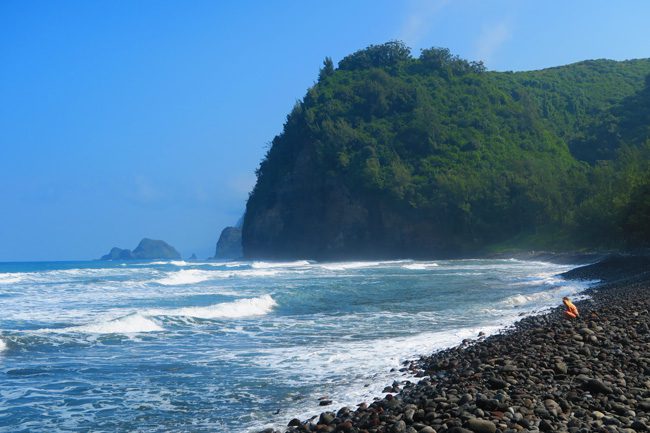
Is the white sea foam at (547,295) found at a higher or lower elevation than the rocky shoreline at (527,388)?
lower

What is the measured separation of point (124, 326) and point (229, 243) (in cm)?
15082

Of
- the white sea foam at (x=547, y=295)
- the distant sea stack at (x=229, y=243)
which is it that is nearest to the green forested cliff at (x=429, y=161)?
the white sea foam at (x=547, y=295)

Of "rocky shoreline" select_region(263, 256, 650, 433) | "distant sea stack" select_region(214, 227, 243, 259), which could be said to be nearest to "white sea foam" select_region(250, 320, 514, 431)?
"rocky shoreline" select_region(263, 256, 650, 433)

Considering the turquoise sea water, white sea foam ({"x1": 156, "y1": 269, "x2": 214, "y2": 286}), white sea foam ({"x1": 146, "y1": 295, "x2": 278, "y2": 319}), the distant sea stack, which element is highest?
the distant sea stack

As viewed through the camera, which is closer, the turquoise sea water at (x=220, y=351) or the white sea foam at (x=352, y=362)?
the turquoise sea water at (x=220, y=351)

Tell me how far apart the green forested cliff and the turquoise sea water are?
40243mm

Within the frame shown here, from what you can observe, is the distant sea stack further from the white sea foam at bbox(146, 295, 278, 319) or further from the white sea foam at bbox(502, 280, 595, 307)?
the white sea foam at bbox(146, 295, 278, 319)

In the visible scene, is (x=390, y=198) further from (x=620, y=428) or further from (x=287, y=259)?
(x=620, y=428)

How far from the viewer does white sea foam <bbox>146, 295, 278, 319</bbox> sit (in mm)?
22359

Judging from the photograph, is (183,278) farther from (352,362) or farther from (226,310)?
(352,362)

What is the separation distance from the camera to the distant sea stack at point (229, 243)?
166125 millimetres

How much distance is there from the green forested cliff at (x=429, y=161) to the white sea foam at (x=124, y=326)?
4681 centimetres

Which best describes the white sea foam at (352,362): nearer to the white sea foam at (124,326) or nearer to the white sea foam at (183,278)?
the white sea foam at (124,326)

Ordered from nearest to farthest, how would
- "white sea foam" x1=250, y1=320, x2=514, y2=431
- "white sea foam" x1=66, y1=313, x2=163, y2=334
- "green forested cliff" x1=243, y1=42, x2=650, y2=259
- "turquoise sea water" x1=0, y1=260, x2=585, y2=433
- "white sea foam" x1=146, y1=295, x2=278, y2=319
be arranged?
1. "turquoise sea water" x1=0, y1=260, x2=585, y2=433
2. "white sea foam" x1=250, y1=320, x2=514, y2=431
3. "white sea foam" x1=66, y1=313, x2=163, y2=334
4. "white sea foam" x1=146, y1=295, x2=278, y2=319
5. "green forested cliff" x1=243, y1=42, x2=650, y2=259
